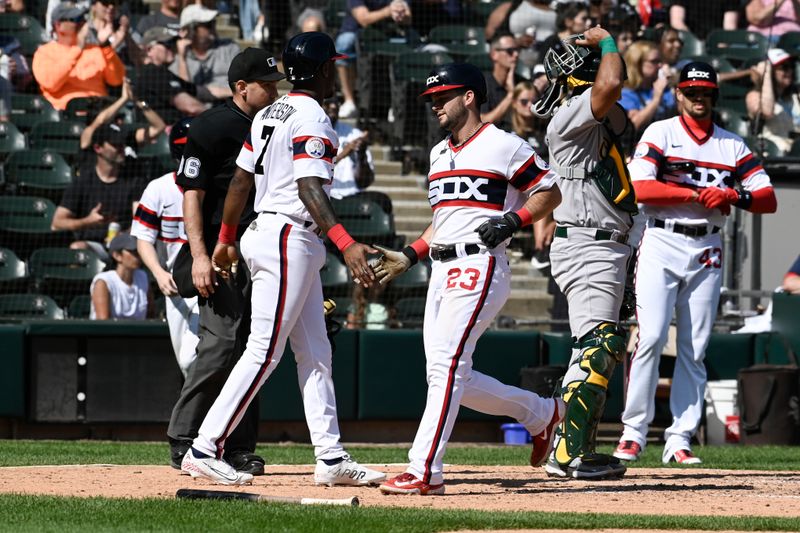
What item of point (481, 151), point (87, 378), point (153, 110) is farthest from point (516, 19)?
point (481, 151)

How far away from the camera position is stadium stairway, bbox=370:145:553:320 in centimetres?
1255

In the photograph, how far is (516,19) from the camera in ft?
48.8

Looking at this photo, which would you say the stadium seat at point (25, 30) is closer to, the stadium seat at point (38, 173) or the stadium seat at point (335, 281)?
the stadium seat at point (38, 173)

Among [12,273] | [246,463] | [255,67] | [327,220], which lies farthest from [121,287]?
[327,220]

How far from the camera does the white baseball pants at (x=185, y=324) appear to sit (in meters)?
8.27

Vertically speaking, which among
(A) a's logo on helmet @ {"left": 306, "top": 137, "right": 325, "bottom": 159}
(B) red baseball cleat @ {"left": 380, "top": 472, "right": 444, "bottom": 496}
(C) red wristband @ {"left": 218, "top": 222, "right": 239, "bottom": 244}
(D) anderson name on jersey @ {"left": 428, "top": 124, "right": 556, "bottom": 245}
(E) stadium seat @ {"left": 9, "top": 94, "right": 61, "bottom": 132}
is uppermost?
(E) stadium seat @ {"left": 9, "top": 94, "right": 61, "bottom": 132}

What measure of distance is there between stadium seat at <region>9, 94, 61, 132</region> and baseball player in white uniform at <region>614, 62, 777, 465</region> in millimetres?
6731

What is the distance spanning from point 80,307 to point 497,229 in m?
6.23

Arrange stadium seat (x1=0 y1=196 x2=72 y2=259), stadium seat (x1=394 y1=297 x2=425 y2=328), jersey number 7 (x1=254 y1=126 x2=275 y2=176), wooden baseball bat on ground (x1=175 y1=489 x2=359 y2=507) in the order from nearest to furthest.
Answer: wooden baseball bat on ground (x1=175 y1=489 x2=359 y2=507)
jersey number 7 (x1=254 y1=126 x2=275 y2=176)
stadium seat (x1=394 y1=297 x2=425 y2=328)
stadium seat (x1=0 y1=196 x2=72 y2=259)

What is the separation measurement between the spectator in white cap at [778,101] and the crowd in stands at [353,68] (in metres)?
0.02

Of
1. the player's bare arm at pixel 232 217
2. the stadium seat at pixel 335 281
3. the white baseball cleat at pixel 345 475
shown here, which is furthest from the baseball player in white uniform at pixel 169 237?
the stadium seat at pixel 335 281

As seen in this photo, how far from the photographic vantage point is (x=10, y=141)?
12.3 m

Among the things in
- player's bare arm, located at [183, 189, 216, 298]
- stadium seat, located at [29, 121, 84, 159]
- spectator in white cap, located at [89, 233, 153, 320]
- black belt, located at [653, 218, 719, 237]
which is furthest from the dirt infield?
stadium seat, located at [29, 121, 84, 159]

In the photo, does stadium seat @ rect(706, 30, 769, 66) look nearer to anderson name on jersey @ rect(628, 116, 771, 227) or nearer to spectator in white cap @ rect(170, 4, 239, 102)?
spectator in white cap @ rect(170, 4, 239, 102)
